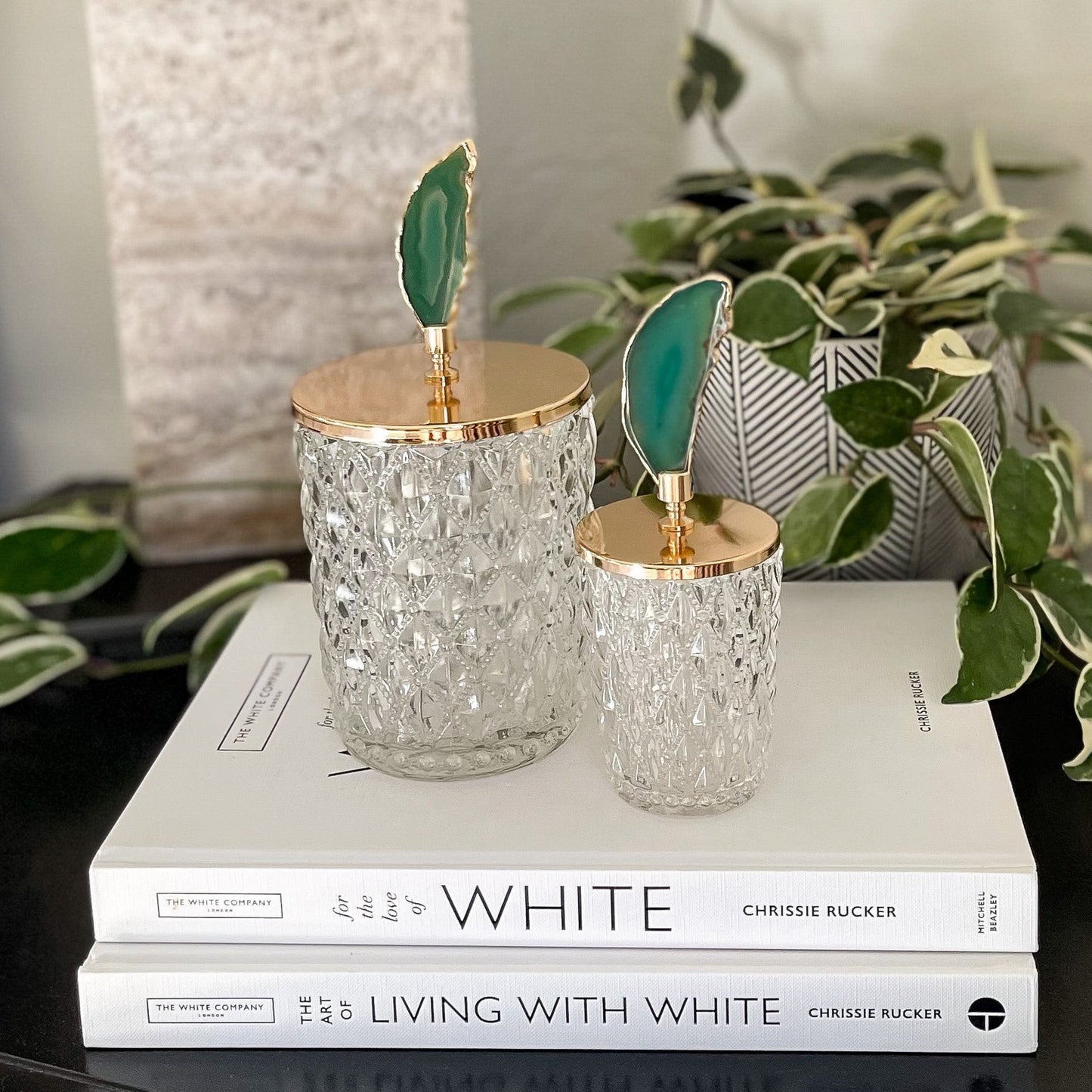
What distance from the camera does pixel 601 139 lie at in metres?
0.97

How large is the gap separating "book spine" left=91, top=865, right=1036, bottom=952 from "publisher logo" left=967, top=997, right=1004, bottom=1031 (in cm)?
2

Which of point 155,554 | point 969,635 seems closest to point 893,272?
point 969,635

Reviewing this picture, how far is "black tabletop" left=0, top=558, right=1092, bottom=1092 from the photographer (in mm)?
473

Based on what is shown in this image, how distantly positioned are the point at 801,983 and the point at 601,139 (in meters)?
0.67

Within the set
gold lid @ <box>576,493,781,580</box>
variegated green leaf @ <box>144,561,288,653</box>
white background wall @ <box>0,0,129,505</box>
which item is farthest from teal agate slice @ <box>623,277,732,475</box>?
white background wall @ <box>0,0,129,505</box>

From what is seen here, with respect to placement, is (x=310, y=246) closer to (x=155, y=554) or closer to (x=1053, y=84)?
(x=155, y=554)

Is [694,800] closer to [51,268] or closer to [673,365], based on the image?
[673,365]

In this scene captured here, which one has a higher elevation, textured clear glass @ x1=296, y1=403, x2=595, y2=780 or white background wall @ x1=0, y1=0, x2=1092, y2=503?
white background wall @ x1=0, y1=0, x2=1092, y2=503

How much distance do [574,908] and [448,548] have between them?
143 mm

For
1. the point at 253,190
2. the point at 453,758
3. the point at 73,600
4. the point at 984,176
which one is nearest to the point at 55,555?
the point at 73,600

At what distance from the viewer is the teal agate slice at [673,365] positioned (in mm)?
461

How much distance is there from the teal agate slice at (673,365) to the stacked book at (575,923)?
0.48 ft

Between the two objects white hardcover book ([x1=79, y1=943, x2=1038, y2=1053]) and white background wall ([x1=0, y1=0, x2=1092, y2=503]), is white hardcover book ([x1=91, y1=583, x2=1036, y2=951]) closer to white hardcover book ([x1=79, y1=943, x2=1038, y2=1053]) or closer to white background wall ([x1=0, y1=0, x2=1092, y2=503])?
white hardcover book ([x1=79, y1=943, x2=1038, y2=1053])

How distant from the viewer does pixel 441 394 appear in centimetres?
51
